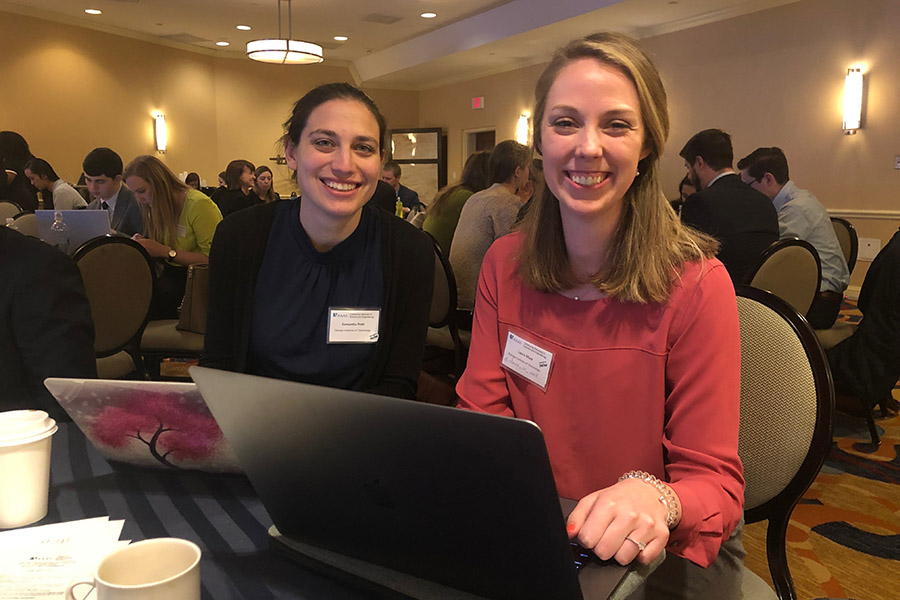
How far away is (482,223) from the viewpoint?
11.4 ft

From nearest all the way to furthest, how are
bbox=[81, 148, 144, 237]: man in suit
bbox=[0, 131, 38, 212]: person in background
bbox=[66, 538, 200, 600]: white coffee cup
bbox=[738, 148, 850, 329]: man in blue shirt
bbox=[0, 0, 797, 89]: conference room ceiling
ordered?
1. bbox=[66, 538, 200, 600]: white coffee cup
2. bbox=[738, 148, 850, 329]: man in blue shirt
3. bbox=[81, 148, 144, 237]: man in suit
4. bbox=[0, 131, 38, 212]: person in background
5. bbox=[0, 0, 797, 89]: conference room ceiling

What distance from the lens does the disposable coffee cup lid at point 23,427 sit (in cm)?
78

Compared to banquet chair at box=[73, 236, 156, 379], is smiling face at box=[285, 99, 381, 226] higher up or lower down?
higher up

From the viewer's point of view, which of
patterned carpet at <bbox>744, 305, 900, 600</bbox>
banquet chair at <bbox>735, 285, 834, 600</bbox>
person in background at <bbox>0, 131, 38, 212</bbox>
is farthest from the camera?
person in background at <bbox>0, 131, 38, 212</bbox>

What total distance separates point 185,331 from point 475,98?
957 centimetres

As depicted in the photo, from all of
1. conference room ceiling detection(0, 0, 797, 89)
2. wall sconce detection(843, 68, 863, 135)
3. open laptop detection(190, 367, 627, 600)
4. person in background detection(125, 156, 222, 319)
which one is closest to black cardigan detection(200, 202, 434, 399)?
open laptop detection(190, 367, 627, 600)

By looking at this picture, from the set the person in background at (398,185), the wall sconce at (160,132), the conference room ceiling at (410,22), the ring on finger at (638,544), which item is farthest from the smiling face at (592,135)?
the wall sconce at (160,132)

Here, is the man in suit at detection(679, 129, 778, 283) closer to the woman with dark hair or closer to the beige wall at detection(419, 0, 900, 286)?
the woman with dark hair

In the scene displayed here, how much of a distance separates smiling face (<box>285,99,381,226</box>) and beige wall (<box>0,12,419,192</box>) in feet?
31.4

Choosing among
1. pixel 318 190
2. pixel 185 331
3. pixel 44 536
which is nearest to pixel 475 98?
pixel 185 331

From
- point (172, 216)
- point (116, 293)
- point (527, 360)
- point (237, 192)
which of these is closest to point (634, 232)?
point (527, 360)

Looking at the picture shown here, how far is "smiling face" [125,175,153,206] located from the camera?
3652 millimetres

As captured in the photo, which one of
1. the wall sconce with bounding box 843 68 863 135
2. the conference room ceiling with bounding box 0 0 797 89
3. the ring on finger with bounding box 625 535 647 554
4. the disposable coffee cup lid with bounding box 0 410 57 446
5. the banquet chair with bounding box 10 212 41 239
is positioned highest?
the conference room ceiling with bounding box 0 0 797 89

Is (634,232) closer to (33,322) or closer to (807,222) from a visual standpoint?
(33,322)
